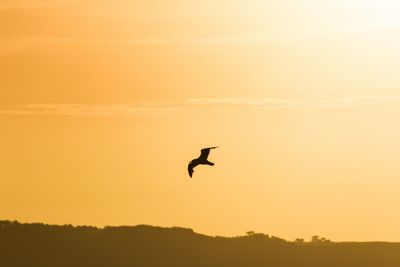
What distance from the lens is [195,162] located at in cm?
15025

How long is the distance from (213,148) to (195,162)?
25.0ft

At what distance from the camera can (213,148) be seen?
143 metres
